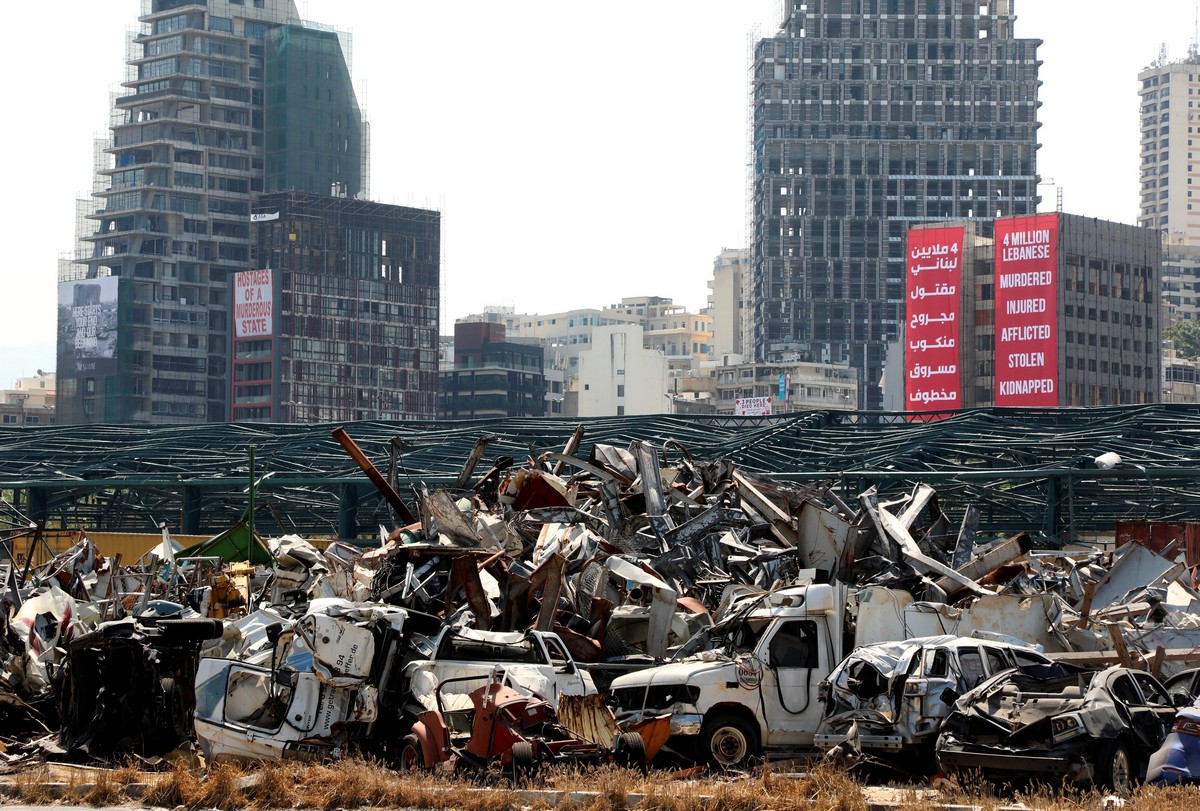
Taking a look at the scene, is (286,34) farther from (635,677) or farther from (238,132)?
(635,677)

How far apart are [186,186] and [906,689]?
183 metres

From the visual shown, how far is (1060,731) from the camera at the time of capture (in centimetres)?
1573

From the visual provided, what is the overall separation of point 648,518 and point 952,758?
39.3 feet

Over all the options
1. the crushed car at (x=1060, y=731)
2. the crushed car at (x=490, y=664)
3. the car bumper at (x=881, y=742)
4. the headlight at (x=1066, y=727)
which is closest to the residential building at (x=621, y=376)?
the crushed car at (x=490, y=664)

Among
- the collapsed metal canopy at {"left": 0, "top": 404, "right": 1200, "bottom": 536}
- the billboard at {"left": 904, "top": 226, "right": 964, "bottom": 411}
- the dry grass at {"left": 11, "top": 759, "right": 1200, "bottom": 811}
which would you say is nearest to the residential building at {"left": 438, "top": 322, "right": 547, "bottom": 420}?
the billboard at {"left": 904, "top": 226, "right": 964, "bottom": 411}

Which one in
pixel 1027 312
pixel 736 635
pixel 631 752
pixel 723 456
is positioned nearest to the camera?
pixel 631 752

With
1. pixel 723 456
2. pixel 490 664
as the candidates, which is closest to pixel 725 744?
pixel 490 664

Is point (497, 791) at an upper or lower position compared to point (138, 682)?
lower

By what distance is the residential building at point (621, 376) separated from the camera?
18975 cm

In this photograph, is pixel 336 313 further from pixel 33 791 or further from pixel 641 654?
pixel 33 791

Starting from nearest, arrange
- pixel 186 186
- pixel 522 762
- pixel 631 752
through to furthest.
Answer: pixel 522 762
pixel 631 752
pixel 186 186

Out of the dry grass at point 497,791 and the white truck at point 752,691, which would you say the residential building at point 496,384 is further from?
the dry grass at point 497,791

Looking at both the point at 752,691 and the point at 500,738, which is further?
the point at 752,691

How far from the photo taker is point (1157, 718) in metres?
16.2
